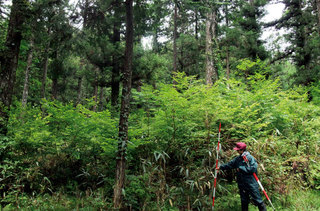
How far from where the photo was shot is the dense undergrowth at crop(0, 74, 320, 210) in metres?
4.94

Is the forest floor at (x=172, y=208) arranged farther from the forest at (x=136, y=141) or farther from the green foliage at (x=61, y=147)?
the green foliage at (x=61, y=147)

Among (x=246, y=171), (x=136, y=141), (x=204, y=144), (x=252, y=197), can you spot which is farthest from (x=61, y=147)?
(x=252, y=197)

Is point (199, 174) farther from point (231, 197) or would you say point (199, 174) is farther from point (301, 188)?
point (301, 188)

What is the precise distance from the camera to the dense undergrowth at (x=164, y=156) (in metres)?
4.94

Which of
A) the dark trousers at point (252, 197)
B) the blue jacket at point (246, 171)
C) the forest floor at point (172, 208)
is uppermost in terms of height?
the blue jacket at point (246, 171)

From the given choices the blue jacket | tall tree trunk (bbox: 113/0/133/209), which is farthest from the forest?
the blue jacket

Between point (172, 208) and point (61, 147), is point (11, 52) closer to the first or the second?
point (61, 147)

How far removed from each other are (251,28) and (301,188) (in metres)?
14.9

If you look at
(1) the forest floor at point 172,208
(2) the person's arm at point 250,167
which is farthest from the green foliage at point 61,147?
(2) the person's arm at point 250,167

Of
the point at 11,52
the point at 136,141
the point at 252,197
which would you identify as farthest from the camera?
the point at 11,52

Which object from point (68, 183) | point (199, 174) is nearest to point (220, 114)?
point (199, 174)

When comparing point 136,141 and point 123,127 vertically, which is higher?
point 123,127

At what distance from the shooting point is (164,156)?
222 inches

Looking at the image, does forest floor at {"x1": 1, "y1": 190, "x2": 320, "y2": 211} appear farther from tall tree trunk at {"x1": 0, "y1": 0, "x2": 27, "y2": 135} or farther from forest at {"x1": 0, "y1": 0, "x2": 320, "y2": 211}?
tall tree trunk at {"x1": 0, "y1": 0, "x2": 27, "y2": 135}
